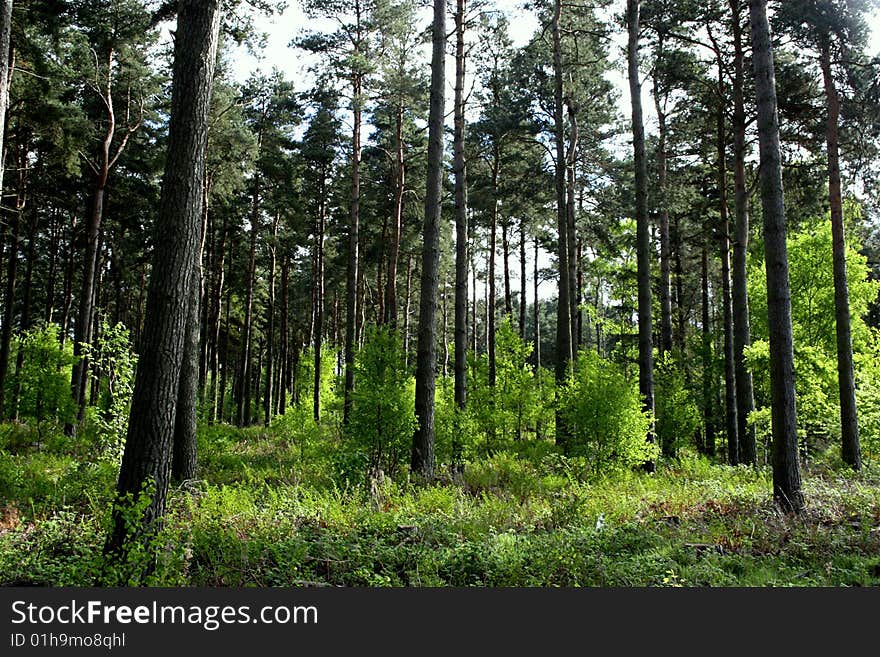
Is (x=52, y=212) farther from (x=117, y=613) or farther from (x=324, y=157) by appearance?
(x=117, y=613)

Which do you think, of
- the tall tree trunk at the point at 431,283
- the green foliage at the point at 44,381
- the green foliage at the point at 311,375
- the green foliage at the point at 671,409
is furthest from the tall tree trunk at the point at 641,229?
the green foliage at the point at 311,375

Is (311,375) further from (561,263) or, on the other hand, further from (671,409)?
(671,409)

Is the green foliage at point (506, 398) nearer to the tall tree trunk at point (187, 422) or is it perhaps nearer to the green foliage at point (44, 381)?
the tall tree trunk at point (187, 422)

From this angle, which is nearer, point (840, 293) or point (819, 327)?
point (840, 293)

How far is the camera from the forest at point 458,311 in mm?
5676

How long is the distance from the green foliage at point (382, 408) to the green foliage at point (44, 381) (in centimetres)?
983

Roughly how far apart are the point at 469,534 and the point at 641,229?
28.5ft

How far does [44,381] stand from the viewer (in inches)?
601

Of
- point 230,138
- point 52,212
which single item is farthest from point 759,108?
point 52,212

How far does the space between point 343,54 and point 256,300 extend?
19.7 meters

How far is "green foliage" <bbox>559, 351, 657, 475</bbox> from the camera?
11.1 m

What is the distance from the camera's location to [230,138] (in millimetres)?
15398

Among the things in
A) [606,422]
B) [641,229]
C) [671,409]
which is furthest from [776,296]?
[671,409]

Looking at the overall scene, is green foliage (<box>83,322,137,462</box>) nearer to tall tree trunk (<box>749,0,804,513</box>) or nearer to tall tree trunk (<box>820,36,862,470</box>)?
tall tree trunk (<box>749,0,804,513</box>)
